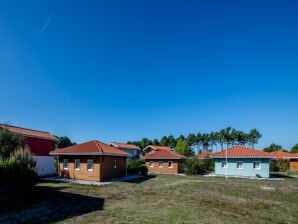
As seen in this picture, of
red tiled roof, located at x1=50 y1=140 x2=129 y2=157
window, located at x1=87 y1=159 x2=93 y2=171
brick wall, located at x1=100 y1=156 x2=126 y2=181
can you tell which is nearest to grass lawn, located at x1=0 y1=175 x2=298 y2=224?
red tiled roof, located at x1=50 y1=140 x2=129 y2=157

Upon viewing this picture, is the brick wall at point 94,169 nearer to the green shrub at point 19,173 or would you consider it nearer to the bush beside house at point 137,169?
the bush beside house at point 137,169

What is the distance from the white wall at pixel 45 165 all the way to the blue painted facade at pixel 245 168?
2428 centimetres

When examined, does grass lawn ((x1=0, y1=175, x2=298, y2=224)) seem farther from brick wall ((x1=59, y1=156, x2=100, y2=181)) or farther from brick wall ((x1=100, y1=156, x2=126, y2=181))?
brick wall ((x1=100, y1=156, x2=126, y2=181))

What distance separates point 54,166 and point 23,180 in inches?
704

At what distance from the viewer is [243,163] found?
116 feet

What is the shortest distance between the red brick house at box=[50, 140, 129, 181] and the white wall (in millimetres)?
3359

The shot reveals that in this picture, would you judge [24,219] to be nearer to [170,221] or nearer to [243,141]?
[170,221]

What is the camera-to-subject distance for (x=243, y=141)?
263 ft

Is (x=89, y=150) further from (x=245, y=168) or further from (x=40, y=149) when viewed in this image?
(x=245, y=168)

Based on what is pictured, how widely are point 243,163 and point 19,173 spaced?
30.2 metres

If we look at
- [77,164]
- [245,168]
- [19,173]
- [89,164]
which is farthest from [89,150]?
[245,168]

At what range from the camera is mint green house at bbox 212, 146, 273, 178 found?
1346 inches

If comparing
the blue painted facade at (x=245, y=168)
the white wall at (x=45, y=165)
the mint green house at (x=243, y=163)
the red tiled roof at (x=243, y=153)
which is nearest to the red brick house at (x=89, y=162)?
the white wall at (x=45, y=165)

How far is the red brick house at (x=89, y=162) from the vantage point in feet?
84.4
